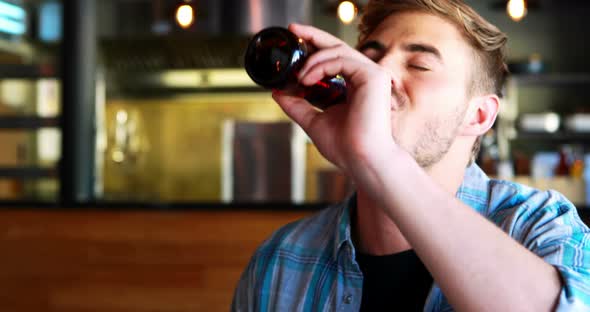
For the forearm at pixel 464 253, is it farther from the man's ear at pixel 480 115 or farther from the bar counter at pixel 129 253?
the bar counter at pixel 129 253

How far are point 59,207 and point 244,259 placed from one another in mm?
813

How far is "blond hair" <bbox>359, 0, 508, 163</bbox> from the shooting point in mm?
1111

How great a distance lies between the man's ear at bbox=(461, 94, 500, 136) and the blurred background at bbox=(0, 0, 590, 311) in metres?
1.45

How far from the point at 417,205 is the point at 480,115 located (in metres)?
0.43

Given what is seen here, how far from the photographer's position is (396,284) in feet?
3.36

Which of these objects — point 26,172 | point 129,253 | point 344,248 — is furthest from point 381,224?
point 26,172

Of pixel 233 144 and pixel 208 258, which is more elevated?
pixel 233 144

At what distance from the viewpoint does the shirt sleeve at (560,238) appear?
767mm

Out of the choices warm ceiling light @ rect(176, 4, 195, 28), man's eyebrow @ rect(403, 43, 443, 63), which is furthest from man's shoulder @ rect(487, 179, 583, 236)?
warm ceiling light @ rect(176, 4, 195, 28)

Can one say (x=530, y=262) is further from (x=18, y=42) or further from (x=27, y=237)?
(x=18, y=42)

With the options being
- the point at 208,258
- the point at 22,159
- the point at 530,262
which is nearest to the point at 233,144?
the point at 22,159

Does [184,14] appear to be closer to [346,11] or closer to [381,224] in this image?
[346,11]

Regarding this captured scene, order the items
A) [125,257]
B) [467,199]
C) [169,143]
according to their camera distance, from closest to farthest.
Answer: [467,199] < [125,257] < [169,143]

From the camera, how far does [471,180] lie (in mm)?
1119
